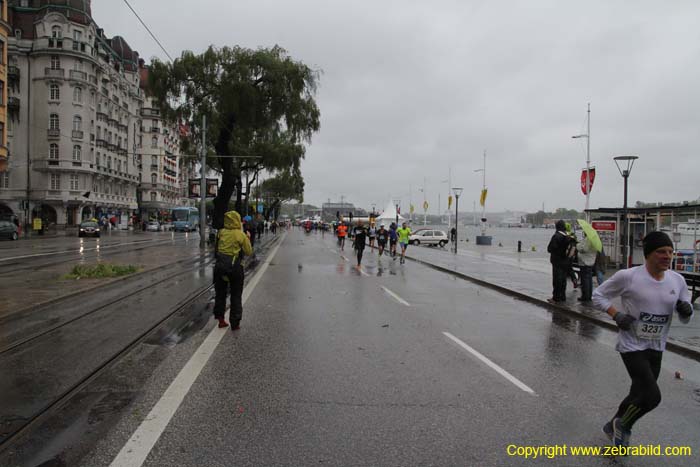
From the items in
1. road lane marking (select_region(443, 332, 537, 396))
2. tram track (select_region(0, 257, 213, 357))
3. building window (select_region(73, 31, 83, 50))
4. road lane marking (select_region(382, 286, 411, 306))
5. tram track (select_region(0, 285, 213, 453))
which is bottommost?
road lane marking (select_region(443, 332, 537, 396))

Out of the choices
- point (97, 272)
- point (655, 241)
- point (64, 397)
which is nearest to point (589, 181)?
point (97, 272)

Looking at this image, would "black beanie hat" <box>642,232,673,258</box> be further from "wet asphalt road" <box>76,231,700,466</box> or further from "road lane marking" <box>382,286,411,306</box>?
"road lane marking" <box>382,286,411,306</box>

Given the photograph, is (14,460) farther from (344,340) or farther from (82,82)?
(82,82)

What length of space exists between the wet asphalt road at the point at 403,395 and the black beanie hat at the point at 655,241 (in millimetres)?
1539

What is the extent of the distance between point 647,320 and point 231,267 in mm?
5597

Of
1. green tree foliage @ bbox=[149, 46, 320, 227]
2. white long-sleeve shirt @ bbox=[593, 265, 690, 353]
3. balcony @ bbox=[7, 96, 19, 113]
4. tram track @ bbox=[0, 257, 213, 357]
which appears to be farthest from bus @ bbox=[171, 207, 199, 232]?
white long-sleeve shirt @ bbox=[593, 265, 690, 353]

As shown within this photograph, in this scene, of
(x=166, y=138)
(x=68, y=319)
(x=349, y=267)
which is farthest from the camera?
(x=166, y=138)

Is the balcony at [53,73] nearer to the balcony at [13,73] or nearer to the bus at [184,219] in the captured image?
the balcony at [13,73]

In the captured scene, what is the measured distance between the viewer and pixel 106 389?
15.7 ft

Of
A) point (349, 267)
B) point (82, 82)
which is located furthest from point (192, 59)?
point (82, 82)

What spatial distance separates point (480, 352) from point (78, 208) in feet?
196

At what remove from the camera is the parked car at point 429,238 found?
150ft

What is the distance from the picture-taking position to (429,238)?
151ft

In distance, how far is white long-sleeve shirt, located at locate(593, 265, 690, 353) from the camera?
3668mm
